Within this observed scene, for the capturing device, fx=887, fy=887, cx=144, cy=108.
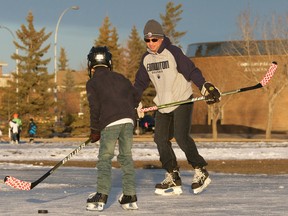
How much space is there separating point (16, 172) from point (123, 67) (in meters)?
55.1

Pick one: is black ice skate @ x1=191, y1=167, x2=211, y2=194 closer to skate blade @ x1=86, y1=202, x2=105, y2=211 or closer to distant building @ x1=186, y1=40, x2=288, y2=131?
skate blade @ x1=86, y1=202, x2=105, y2=211

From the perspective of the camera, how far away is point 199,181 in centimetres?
1006

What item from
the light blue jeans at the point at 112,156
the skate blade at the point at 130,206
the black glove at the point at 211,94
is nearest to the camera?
the skate blade at the point at 130,206

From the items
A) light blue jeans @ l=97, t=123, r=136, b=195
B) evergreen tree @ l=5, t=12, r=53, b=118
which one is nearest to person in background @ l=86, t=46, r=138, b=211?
light blue jeans @ l=97, t=123, r=136, b=195

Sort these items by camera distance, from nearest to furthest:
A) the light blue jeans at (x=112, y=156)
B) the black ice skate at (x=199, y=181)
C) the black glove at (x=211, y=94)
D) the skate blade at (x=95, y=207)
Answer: the skate blade at (x=95, y=207) < the light blue jeans at (x=112, y=156) < the black glove at (x=211, y=94) < the black ice skate at (x=199, y=181)

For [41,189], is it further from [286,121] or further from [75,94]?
[75,94]

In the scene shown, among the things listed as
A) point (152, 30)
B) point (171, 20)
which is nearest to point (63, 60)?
point (171, 20)

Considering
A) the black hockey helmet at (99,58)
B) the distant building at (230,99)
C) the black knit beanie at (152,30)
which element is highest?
the black knit beanie at (152,30)

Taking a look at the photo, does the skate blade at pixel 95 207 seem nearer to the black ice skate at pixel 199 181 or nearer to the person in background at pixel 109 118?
the person in background at pixel 109 118

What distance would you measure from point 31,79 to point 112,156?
5878cm

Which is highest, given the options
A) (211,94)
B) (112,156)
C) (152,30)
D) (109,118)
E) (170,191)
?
(152,30)

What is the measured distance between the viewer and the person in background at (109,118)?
28.0 ft

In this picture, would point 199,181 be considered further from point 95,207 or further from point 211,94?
point 95,207

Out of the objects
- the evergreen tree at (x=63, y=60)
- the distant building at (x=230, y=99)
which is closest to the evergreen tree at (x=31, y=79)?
the distant building at (x=230, y=99)
